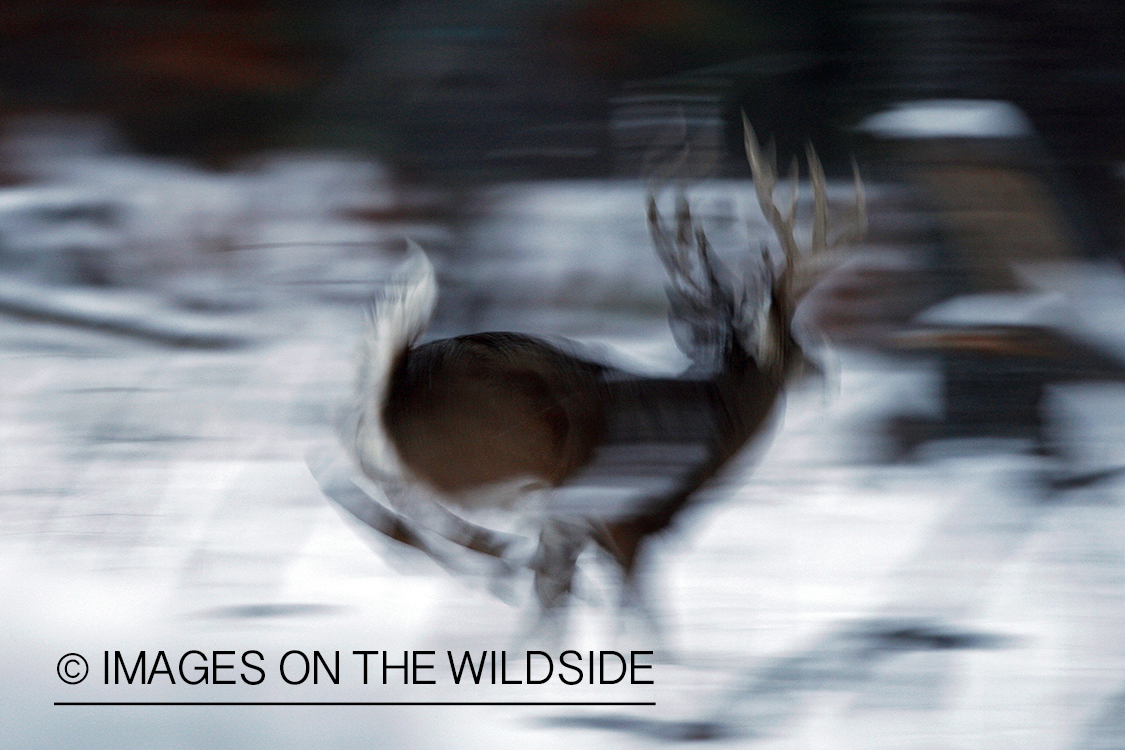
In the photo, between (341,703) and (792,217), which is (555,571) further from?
(792,217)

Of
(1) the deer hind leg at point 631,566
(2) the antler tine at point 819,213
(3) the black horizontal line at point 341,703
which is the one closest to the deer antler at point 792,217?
(2) the antler tine at point 819,213

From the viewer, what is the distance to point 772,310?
58 centimetres

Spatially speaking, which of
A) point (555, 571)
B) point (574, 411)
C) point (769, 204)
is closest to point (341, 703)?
point (555, 571)

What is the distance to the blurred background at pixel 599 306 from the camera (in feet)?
1.81

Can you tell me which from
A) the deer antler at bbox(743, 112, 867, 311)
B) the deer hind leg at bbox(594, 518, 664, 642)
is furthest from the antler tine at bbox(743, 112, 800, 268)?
the deer hind leg at bbox(594, 518, 664, 642)

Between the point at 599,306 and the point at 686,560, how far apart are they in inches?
8.0

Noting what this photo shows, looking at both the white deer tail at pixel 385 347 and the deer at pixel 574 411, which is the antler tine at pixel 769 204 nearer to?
the deer at pixel 574 411

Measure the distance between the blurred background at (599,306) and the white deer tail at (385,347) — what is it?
1cm

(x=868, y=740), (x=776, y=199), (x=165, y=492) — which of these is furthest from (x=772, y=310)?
(x=165, y=492)

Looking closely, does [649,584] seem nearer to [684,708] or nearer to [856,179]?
[684,708]

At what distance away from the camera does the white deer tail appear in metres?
0.54

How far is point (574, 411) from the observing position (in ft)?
1.85

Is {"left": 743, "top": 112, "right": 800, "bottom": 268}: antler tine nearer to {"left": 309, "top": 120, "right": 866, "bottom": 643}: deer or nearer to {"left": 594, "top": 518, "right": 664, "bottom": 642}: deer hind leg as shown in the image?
{"left": 309, "top": 120, "right": 866, "bottom": 643}: deer

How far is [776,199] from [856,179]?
0.06m
